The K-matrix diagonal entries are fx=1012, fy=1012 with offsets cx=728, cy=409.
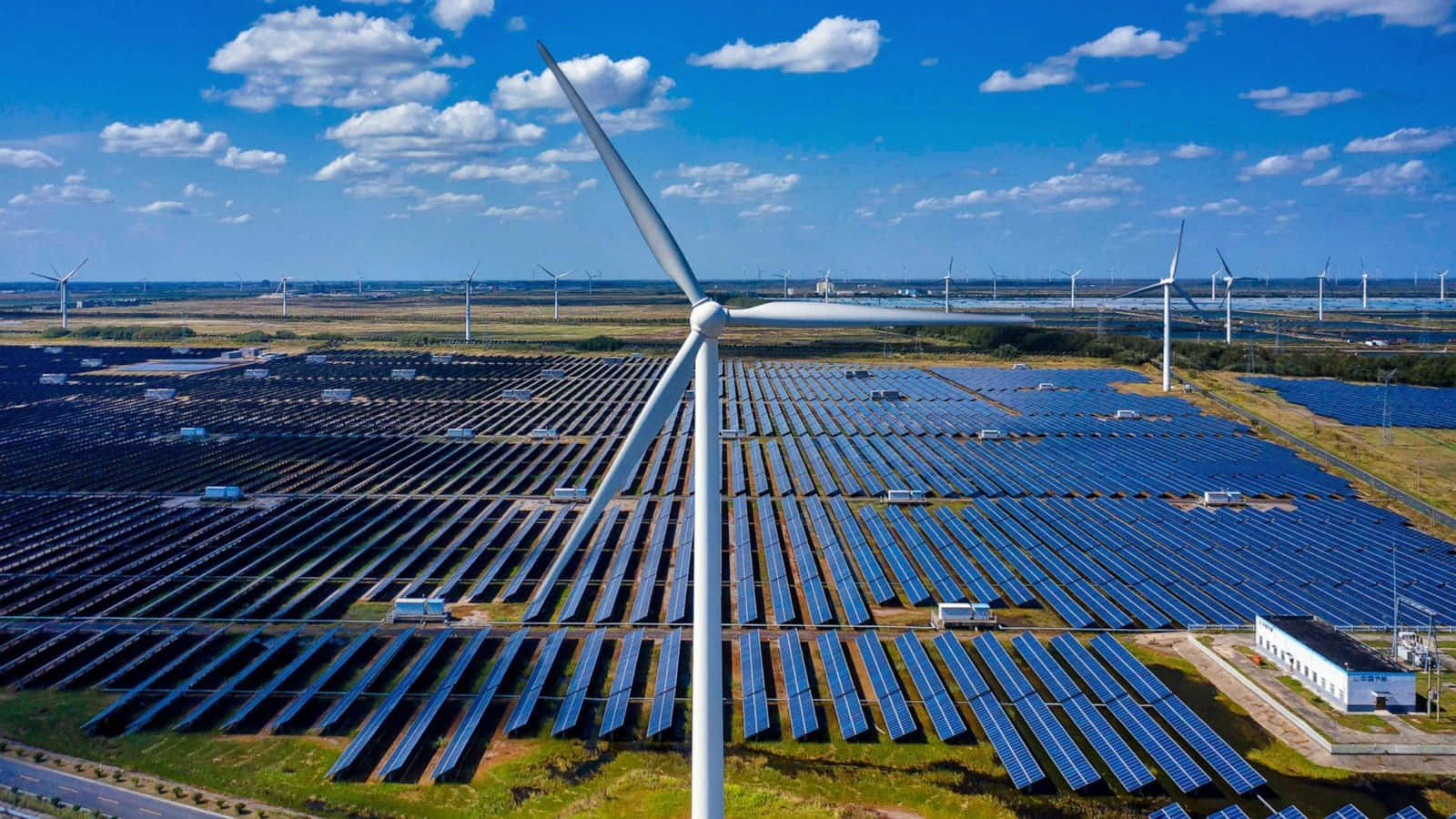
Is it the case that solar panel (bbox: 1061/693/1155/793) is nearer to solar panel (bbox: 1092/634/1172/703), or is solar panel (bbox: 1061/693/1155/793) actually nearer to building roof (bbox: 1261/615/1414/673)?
solar panel (bbox: 1092/634/1172/703)

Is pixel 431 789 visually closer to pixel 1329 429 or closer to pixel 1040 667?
pixel 1040 667

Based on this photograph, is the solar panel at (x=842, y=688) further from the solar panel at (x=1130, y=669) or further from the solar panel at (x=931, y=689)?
the solar panel at (x=1130, y=669)

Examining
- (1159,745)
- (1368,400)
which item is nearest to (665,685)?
(1159,745)

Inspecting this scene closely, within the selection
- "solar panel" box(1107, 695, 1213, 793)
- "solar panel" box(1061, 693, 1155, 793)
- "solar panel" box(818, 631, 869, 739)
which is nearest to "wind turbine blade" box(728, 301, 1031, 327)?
"solar panel" box(818, 631, 869, 739)

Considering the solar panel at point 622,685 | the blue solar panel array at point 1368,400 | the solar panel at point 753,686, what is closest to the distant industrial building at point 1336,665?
the solar panel at point 753,686

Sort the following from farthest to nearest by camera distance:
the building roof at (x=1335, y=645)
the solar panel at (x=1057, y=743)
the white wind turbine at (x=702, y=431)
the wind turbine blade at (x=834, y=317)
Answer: the building roof at (x=1335, y=645) → the solar panel at (x=1057, y=743) → the wind turbine blade at (x=834, y=317) → the white wind turbine at (x=702, y=431)

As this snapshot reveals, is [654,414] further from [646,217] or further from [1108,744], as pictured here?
[1108,744]
